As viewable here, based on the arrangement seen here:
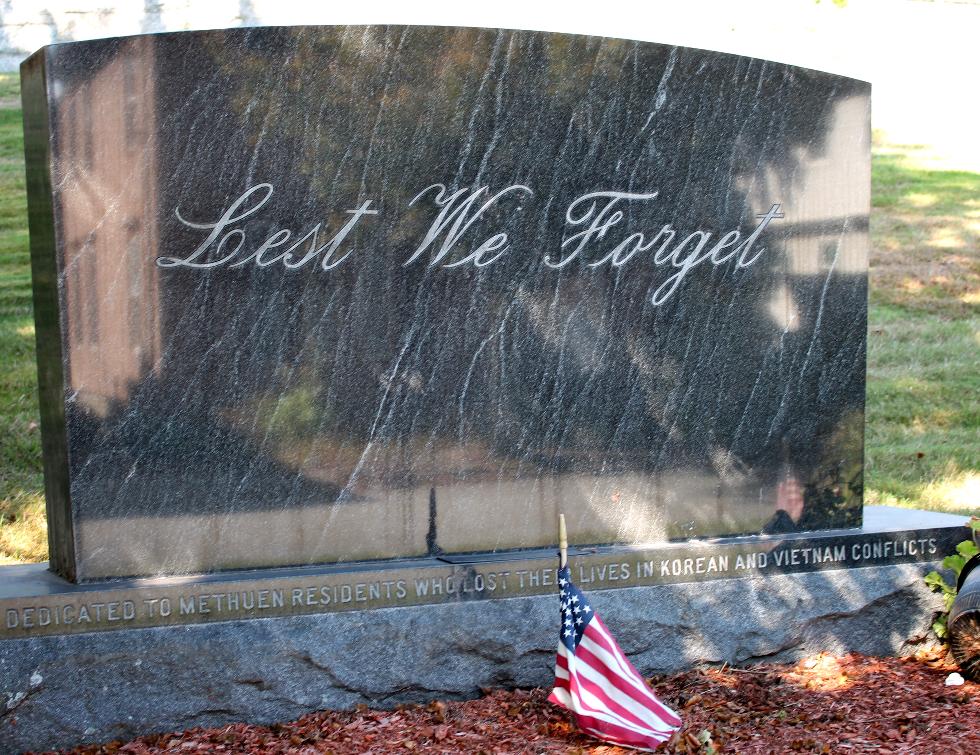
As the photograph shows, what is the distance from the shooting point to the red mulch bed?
4.87 metres

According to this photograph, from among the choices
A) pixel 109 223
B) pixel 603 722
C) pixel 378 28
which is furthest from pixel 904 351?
pixel 109 223

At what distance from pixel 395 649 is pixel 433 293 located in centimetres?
155

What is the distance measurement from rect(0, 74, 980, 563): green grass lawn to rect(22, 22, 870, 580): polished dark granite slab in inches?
95.2

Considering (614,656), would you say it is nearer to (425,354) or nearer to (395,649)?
(395,649)

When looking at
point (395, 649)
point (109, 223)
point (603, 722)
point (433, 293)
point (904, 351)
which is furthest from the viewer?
point (904, 351)

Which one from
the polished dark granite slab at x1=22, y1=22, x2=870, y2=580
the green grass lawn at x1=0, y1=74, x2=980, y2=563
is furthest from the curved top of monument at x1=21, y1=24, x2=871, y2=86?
the green grass lawn at x1=0, y1=74, x2=980, y2=563

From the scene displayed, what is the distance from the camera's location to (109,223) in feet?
16.6

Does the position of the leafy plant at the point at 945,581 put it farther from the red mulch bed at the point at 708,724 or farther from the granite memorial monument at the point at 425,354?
the red mulch bed at the point at 708,724

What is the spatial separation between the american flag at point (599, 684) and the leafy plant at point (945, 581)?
1877 mm

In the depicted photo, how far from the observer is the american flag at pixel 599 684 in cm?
480

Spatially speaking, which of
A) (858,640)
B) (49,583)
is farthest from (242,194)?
(858,640)

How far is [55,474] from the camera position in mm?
5301

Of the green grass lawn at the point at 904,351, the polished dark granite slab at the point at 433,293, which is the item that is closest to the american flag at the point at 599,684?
the polished dark granite slab at the point at 433,293

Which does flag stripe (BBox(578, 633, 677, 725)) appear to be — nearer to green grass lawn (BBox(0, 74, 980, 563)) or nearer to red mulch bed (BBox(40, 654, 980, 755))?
red mulch bed (BBox(40, 654, 980, 755))
